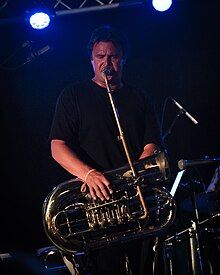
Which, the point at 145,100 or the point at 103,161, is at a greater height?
the point at 145,100

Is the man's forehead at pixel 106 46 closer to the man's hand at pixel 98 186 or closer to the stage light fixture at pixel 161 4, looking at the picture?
the man's hand at pixel 98 186

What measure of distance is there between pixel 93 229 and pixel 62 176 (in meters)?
3.04

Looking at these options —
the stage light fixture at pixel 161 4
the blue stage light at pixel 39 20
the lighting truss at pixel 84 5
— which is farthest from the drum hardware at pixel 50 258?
the stage light fixture at pixel 161 4

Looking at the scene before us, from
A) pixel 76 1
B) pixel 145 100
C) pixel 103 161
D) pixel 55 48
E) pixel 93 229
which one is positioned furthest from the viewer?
pixel 55 48

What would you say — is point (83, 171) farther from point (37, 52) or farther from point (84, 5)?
point (84, 5)

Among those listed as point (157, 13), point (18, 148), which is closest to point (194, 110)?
point (157, 13)

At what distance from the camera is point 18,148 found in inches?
241

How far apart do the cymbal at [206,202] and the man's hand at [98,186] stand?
99.1 inches

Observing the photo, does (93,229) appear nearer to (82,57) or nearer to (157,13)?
(82,57)

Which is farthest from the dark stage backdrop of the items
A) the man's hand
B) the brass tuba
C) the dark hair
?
the man's hand

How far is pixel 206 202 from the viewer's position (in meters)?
5.42

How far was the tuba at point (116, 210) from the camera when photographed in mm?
3146

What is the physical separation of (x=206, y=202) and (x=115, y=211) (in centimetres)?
258

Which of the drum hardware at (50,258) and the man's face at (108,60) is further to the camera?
the drum hardware at (50,258)
